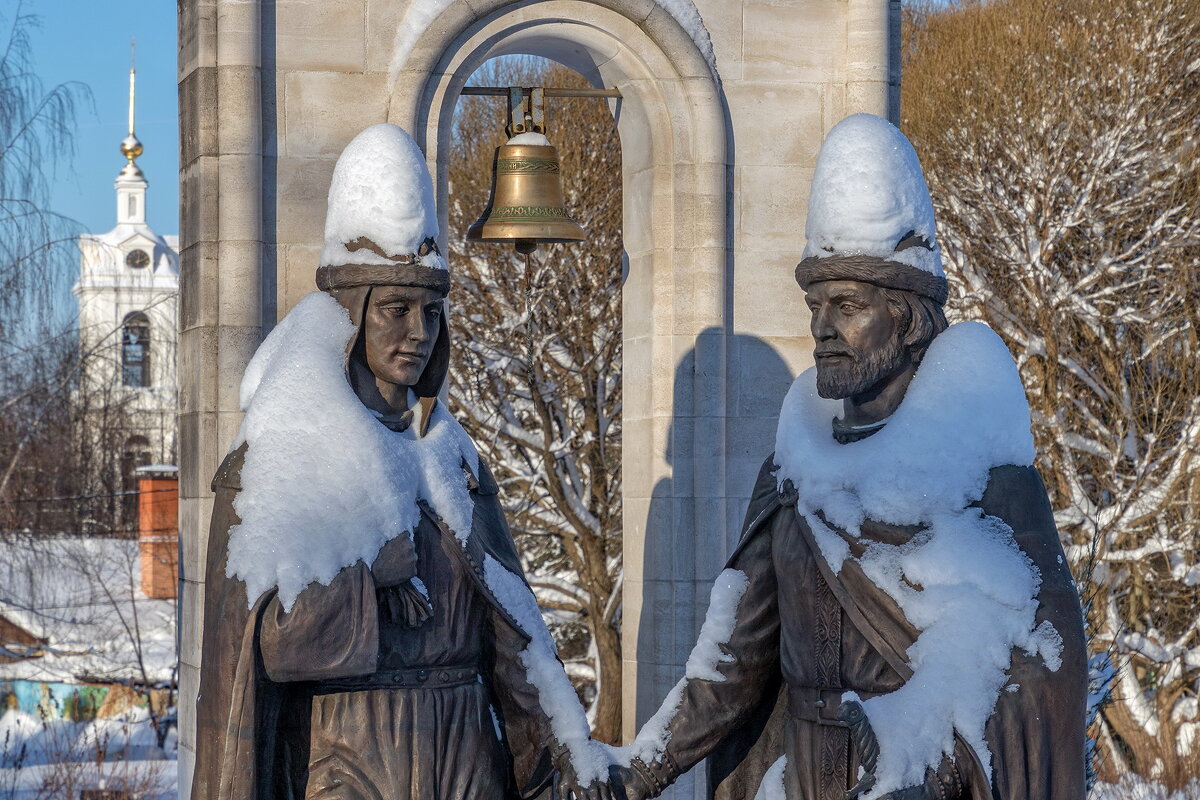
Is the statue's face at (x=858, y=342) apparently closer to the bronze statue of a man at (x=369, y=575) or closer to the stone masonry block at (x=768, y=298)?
the bronze statue of a man at (x=369, y=575)

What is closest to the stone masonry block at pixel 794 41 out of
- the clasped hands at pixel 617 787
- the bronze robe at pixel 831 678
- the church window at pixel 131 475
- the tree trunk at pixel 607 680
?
the bronze robe at pixel 831 678

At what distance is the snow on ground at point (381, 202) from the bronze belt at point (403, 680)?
107 cm

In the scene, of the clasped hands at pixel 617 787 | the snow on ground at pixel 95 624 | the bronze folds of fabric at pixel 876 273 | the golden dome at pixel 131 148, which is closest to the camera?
the bronze folds of fabric at pixel 876 273

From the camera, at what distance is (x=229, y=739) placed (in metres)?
3.98

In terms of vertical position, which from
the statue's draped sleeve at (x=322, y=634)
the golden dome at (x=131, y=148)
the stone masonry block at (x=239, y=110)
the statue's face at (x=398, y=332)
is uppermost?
the golden dome at (x=131, y=148)

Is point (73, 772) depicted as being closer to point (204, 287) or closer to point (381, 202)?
point (204, 287)

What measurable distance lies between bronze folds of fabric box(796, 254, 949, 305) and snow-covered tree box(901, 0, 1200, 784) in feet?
38.8

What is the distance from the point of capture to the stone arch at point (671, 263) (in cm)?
627

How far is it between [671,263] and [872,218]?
2.56 metres

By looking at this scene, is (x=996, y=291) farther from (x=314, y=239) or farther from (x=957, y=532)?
(x=957, y=532)

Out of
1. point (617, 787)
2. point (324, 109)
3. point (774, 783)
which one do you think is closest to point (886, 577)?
point (774, 783)

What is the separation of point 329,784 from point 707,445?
2594 mm

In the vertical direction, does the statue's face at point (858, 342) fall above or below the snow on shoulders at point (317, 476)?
above

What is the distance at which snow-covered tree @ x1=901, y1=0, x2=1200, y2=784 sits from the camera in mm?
15750
